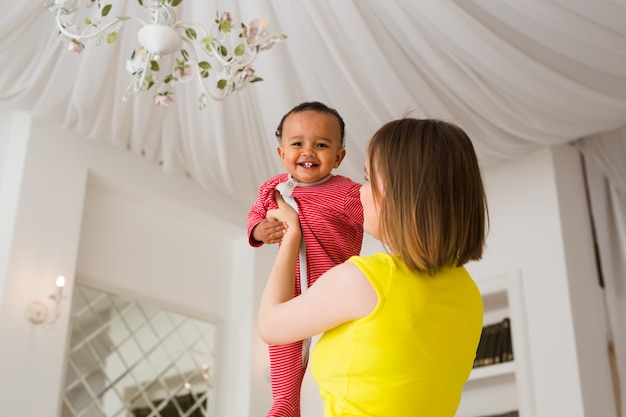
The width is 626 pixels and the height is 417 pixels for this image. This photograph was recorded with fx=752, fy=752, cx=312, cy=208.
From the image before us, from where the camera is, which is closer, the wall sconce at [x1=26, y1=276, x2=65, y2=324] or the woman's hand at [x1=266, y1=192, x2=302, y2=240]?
the woman's hand at [x1=266, y1=192, x2=302, y2=240]

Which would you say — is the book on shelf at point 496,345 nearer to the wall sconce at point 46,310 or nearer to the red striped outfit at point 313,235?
the wall sconce at point 46,310

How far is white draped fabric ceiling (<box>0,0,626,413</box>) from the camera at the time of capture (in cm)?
356

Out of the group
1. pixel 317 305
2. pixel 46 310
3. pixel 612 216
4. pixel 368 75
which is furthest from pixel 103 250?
pixel 317 305

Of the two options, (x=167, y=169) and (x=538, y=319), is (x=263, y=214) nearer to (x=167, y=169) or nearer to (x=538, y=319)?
(x=538, y=319)

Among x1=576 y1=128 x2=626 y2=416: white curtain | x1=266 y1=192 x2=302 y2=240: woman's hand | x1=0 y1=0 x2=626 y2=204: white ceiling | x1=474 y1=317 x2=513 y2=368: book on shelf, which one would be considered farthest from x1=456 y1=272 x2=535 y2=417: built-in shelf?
x1=266 y1=192 x2=302 y2=240: woman's hand

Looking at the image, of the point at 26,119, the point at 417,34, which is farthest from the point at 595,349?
the point at 26,119

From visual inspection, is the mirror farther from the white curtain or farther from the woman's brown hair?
the woman's brown hair

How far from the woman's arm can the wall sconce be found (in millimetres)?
3343

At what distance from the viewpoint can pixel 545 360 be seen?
4496mm

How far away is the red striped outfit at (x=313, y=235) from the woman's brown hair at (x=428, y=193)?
36cm

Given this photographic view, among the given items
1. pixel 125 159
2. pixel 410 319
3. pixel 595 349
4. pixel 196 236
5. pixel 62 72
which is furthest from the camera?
pixel 196 236

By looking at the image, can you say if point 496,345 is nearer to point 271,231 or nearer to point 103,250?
point 103,250

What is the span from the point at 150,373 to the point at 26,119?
1852 mm

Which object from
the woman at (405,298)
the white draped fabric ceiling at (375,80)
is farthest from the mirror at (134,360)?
the woman at (405,298)
